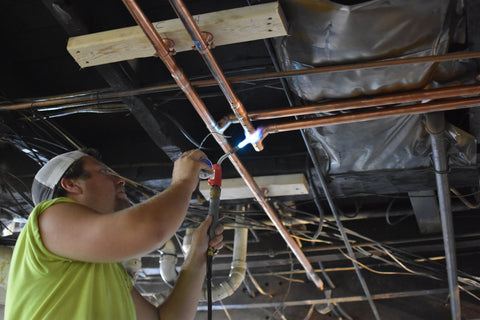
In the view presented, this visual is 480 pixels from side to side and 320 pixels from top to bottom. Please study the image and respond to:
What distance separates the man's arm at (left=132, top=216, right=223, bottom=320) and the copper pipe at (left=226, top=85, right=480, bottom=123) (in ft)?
1.70

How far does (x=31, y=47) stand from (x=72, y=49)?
1.93 feet

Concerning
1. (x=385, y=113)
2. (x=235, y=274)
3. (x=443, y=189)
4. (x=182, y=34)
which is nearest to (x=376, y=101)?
(x=385, y=113)

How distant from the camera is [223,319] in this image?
11.0 ft

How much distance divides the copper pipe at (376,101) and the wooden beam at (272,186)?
60 cm

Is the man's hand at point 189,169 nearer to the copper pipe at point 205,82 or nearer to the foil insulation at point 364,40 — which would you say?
the copper pipe at point 205,82

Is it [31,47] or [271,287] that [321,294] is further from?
[31,47]

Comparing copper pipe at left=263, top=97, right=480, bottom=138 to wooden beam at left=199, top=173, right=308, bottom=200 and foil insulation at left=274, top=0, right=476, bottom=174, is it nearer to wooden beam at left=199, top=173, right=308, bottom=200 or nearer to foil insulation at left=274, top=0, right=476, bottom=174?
foil insulation at left=274, top=0, right=476, bottom=174

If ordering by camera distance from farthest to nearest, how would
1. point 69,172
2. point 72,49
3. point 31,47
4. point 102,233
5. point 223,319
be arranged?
1. point 223,319
2. point 31,47
3. point 72,49
4. point 69,172
5. point 102,233

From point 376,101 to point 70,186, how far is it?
1.15 metres

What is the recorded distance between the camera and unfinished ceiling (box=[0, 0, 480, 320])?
1784 millimetres

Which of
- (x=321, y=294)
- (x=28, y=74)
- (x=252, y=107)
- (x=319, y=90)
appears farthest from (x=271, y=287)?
(x=28, y=74)

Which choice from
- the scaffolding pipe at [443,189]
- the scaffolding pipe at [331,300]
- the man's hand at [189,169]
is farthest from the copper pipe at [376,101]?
the scaffolding pipe at [331,300]

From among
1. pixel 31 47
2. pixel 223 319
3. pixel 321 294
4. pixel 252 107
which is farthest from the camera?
pixel 223 319

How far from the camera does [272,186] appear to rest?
2.51 meters
